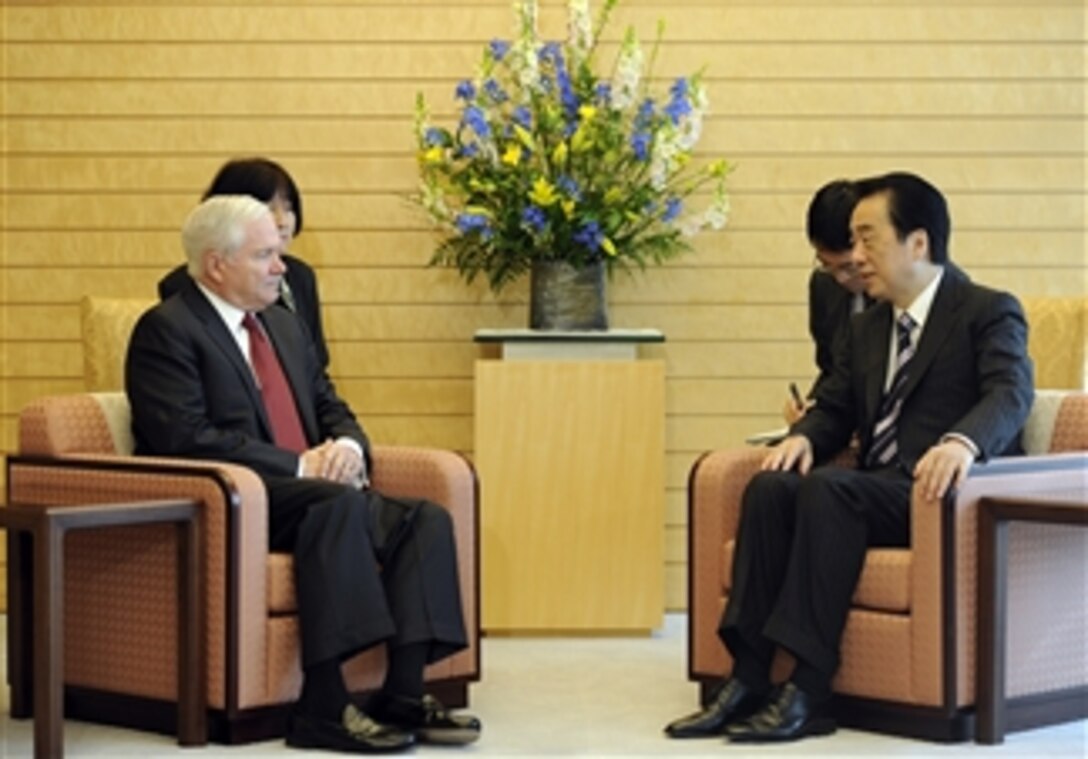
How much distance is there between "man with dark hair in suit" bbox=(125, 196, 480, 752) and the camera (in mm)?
4277

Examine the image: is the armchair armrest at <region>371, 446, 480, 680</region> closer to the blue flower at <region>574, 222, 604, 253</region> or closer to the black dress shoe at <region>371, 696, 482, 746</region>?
the black dress shoe at <region>371, 696, 482, 746</region>

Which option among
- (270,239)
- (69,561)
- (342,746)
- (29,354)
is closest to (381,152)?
(29,354)

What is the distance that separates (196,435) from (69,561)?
0.45 meters

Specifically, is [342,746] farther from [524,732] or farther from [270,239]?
[270,239]

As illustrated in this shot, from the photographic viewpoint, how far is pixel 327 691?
427cm

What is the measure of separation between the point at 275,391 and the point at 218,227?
442 millimetres

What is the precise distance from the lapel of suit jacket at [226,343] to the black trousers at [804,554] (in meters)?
1.17

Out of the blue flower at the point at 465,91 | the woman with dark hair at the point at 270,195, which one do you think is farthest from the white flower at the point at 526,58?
the woman with dark hair at the point at 270,195

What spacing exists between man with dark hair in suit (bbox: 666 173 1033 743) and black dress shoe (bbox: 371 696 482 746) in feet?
1.57

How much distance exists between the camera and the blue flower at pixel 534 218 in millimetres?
5766

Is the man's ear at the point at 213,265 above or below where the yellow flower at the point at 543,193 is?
below

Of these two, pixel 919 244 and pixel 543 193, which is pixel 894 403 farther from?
pixel 543 193

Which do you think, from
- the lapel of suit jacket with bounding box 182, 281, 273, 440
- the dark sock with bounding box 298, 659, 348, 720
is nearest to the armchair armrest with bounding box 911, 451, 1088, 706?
the dark sock with bounding box 298, 659, 348, 720

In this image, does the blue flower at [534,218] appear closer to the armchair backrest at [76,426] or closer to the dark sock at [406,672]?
the armchair backrest at [76,426]
